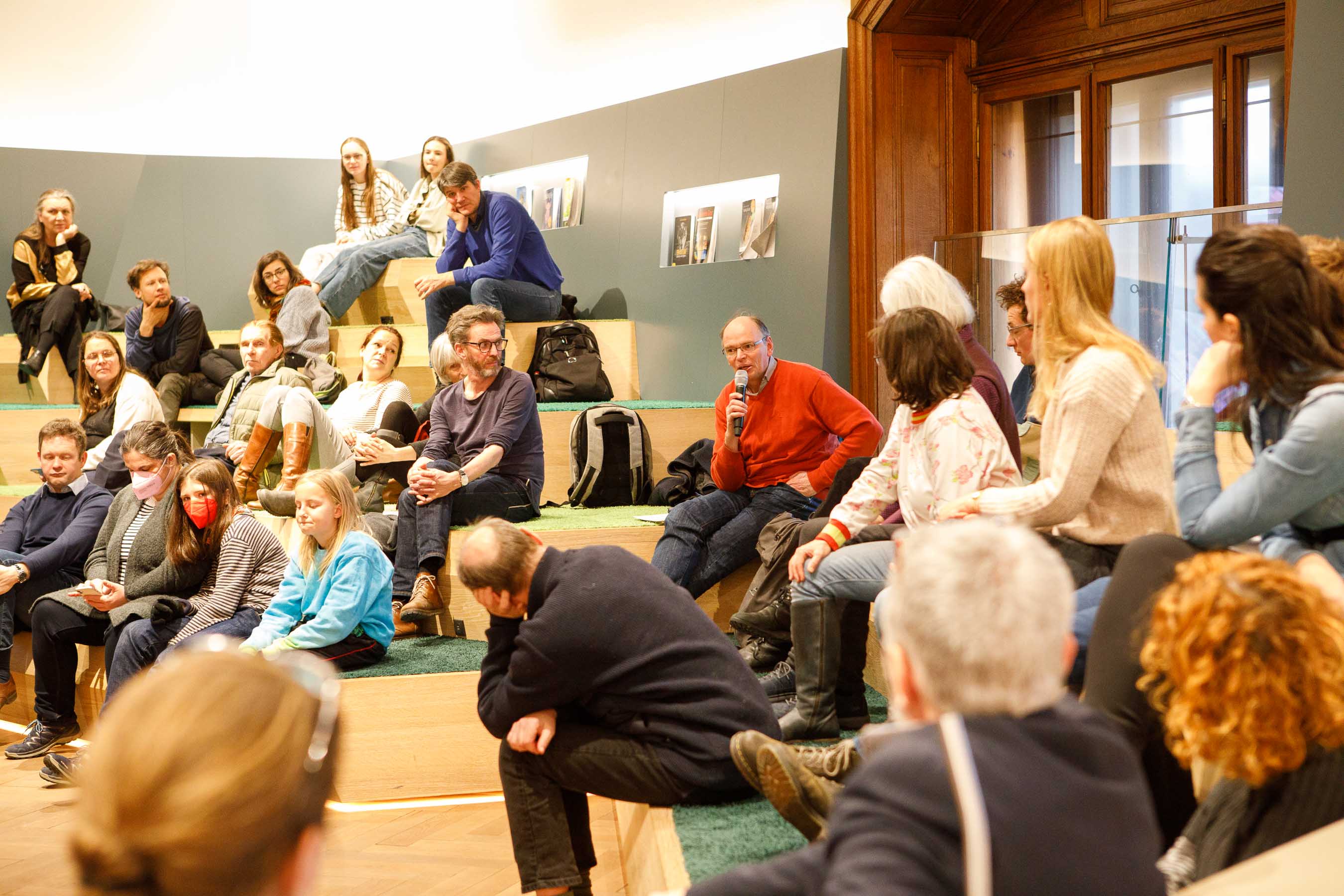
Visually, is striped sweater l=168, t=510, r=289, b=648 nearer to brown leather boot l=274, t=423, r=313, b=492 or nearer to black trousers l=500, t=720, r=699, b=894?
brown leather boot l=274, t=423, r=313, b=492

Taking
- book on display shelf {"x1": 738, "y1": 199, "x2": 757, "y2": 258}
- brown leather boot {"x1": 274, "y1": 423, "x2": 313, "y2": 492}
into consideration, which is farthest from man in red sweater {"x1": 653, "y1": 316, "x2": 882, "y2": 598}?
book on display shelf {"x1": 738, "y1": 199, "x2": 757, "y2": 258}

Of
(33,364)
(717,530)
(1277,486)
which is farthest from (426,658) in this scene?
(33,364)

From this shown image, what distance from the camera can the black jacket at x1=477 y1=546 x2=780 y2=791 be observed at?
91.8 inches

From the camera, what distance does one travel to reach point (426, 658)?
3820 millimetres

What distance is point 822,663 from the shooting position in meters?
2.83

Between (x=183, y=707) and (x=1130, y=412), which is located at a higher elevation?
(x=1130, y=412)

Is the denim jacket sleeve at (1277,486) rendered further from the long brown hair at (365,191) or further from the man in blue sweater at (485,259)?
the long brown hair at (365,191)

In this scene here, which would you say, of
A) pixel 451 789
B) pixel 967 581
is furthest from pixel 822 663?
pixel 967 581

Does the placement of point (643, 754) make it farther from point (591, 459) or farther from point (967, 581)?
point (591, 459)

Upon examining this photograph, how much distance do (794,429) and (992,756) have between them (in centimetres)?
289

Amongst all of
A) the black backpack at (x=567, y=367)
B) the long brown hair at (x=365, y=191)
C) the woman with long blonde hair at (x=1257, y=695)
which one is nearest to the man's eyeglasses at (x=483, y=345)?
the black backpack at (x=567, y=367)

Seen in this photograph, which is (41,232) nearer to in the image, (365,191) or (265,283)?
(265,283)

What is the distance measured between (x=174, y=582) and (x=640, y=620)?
2349 mm

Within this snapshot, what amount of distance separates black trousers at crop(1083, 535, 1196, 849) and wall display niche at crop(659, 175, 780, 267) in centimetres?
413
